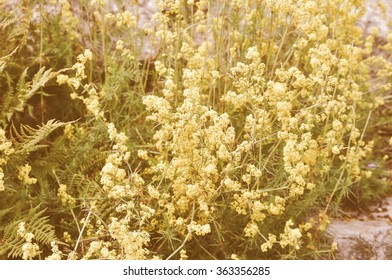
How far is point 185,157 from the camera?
2.18 meters

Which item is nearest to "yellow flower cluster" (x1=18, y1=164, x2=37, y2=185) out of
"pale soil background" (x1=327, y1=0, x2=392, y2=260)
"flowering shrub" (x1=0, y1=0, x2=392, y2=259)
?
"flowering shrub" (x1=0, y1=0, x2=392, y2=259)

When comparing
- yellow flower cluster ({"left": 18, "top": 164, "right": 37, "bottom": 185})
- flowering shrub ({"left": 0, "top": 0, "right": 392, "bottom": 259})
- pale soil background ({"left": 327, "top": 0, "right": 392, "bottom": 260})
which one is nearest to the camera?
flowering shrub ({"left": 0, "top": 0, "right": 392, "bottom": 259})

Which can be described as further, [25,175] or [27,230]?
[25,175]

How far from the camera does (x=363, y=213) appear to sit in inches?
123

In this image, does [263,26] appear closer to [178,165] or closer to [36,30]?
[178,165]

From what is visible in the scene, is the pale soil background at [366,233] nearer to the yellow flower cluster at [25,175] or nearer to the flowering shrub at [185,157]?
the flowering shrub at [185,157]

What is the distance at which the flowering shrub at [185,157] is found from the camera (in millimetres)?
2164

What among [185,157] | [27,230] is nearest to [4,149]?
[27,230]

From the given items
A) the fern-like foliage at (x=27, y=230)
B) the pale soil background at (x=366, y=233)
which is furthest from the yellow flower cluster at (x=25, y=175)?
the pale soil background at (x=366, y=233)

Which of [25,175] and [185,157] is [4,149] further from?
[185,157]

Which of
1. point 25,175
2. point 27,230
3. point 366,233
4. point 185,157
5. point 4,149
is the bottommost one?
point 366,233

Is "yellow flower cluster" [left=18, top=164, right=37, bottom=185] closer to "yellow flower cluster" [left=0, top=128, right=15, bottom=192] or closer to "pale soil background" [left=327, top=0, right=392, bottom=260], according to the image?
"yellow flower cluster" [left=0, top=128, right=15, bottom=192]

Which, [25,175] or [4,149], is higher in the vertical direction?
[4,149]

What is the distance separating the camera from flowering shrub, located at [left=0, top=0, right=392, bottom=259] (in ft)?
7.10
